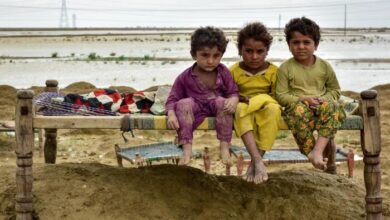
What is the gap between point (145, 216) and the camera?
549 centimetres

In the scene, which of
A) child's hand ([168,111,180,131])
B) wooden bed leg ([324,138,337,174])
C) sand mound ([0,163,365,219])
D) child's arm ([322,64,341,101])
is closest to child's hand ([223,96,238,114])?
child's hand ([168,111,180,131])

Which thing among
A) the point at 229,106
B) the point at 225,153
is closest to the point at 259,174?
the point at 225,153

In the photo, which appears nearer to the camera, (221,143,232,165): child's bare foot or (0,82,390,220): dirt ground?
(221,143,232,165): child's bare foot

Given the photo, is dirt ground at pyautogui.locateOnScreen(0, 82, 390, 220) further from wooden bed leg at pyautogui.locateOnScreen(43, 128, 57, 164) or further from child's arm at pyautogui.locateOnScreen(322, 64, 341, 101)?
child's arm at pyautogui.locateOnScreen(322, 64, 341, 101)

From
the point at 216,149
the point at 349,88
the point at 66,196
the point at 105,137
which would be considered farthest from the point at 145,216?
the point at 349,88

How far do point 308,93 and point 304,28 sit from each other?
20.5 inches

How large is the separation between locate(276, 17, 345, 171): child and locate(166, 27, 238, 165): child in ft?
1.46

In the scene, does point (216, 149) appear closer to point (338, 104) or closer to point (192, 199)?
point (192, 199)

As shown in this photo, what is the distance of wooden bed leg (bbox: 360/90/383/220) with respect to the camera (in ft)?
17.1

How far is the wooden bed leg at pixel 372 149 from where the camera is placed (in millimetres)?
5227

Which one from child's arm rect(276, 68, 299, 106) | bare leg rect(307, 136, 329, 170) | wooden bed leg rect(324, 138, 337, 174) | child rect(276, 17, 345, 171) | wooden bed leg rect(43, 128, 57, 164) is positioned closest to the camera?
bare leg rect(307, 136, 329, 170)

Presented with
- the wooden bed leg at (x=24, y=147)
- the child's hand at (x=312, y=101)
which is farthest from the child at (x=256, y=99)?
the wooden bed leg at (x=24, y=147)

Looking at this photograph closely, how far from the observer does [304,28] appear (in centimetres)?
541

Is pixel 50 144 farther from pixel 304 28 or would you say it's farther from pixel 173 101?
pixel 304 28
